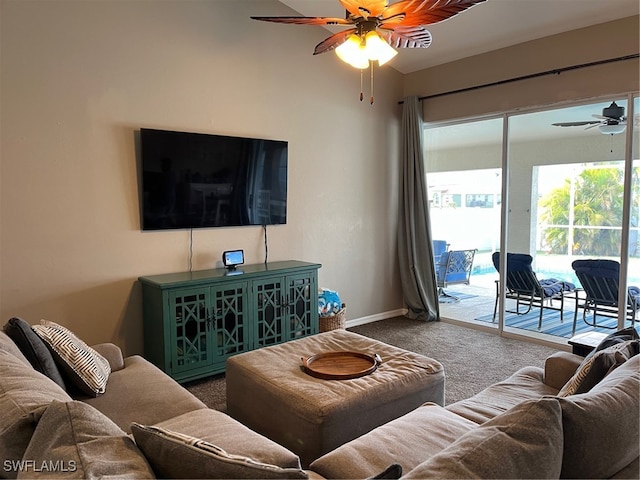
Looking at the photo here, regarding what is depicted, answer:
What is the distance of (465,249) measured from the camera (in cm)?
530

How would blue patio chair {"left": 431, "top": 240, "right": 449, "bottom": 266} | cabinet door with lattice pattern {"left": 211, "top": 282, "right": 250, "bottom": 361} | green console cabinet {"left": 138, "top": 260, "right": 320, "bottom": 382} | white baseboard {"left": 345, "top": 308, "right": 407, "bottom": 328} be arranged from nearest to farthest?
green console cabinet {"left": 138, "top": 260, "right": 320, "bottom": 382}, cabinet door with lattice pattern {"left": 211, "top": 282, "right": 250, "bottom": 361}, white baseboard {"left": 345, "top": 308, "right": 407, "bottom": 328}, blue patio chair {"left": 431, "top": 240, "right": 449, "bottom": 266}

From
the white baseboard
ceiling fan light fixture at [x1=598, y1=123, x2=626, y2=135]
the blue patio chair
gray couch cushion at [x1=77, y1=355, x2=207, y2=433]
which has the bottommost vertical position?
the white baseboard

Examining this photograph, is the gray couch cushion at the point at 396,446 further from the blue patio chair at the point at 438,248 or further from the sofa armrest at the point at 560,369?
the blue patio chair at the point at 438,248

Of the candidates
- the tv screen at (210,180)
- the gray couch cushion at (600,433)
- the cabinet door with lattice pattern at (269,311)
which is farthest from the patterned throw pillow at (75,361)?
the gray couch cushion at (600,433)

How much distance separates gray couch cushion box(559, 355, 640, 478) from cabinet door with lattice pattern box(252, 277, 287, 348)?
2811mm

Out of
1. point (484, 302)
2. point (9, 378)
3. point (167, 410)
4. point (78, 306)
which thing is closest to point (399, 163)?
point (484, 302)

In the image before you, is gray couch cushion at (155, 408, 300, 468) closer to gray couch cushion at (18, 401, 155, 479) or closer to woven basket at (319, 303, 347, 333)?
gray couch cushion at (18, 401, 155, 479)

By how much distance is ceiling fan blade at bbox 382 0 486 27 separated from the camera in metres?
2.51

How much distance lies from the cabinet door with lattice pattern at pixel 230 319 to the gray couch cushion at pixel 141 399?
1056mm

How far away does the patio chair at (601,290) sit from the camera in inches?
156

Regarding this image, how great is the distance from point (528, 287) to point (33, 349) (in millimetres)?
4249

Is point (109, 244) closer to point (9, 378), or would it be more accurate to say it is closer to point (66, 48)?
point (66, 48)

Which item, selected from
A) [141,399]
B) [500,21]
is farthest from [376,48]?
[141,399]

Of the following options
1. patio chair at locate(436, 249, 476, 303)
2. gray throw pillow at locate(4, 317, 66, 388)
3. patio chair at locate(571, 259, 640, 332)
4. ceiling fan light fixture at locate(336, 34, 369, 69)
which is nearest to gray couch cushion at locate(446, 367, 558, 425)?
gray throw pillow at locate(4, 317, 66, 388)
